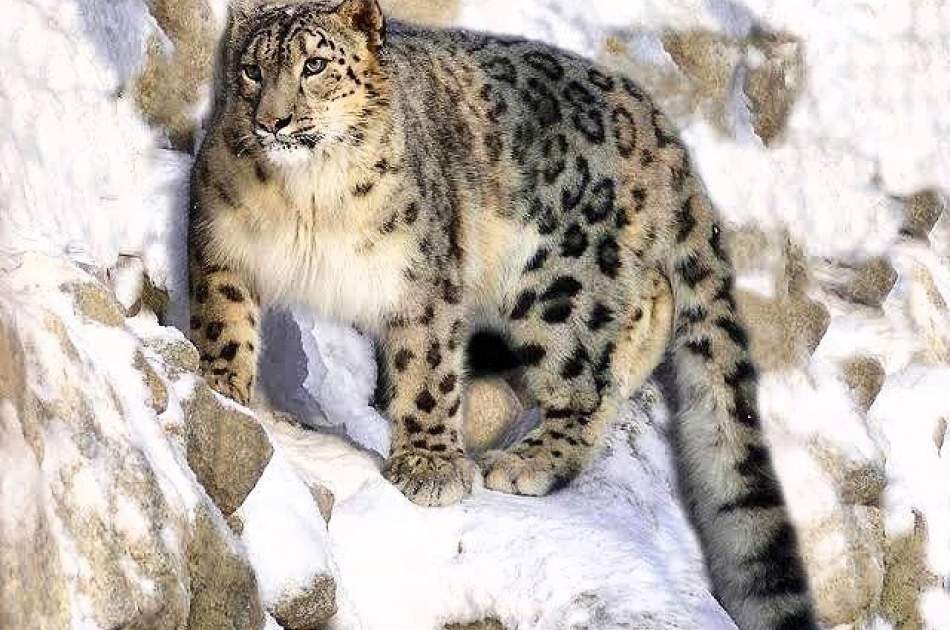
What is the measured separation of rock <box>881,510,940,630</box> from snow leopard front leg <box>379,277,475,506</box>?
2.24 meters

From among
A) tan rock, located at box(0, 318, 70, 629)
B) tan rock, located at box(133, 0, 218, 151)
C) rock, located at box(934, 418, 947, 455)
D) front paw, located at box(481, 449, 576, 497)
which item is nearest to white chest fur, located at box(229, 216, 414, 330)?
front paw, located at box(481, 449, 576, 497)

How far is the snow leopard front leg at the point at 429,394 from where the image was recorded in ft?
18.2

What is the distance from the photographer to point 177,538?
3.99 m

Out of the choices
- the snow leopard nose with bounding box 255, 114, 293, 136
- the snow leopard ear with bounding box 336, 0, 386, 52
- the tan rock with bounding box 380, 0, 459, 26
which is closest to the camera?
the snow leopard nose with bounding box 255, 114, 293, 136

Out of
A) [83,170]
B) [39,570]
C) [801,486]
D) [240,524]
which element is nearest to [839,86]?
[801,486]

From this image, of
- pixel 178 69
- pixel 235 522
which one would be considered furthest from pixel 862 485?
pixel 235 522

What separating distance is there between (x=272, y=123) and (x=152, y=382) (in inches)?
43.8

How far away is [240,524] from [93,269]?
2.41ft

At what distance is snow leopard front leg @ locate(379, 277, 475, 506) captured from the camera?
5.56 meters

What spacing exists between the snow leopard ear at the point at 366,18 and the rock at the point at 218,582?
1746 mm

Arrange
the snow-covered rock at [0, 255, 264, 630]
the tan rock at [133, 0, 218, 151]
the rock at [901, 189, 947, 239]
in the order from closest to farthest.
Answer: the snow-covered rock at [0, 255, 264, 630] < the tan rock at [133, 0, 218, 151] < the rock at [901, 189, 947, 239]

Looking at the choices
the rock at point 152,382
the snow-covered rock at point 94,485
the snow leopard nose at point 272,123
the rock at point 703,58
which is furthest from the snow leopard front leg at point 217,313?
the rock at point 703,58

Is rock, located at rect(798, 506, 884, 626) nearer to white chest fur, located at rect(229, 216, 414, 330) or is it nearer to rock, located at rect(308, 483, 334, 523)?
white chest fur, located at rect(229, 216, 414, 330)

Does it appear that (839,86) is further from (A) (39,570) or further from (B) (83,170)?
(A) (39,570)
